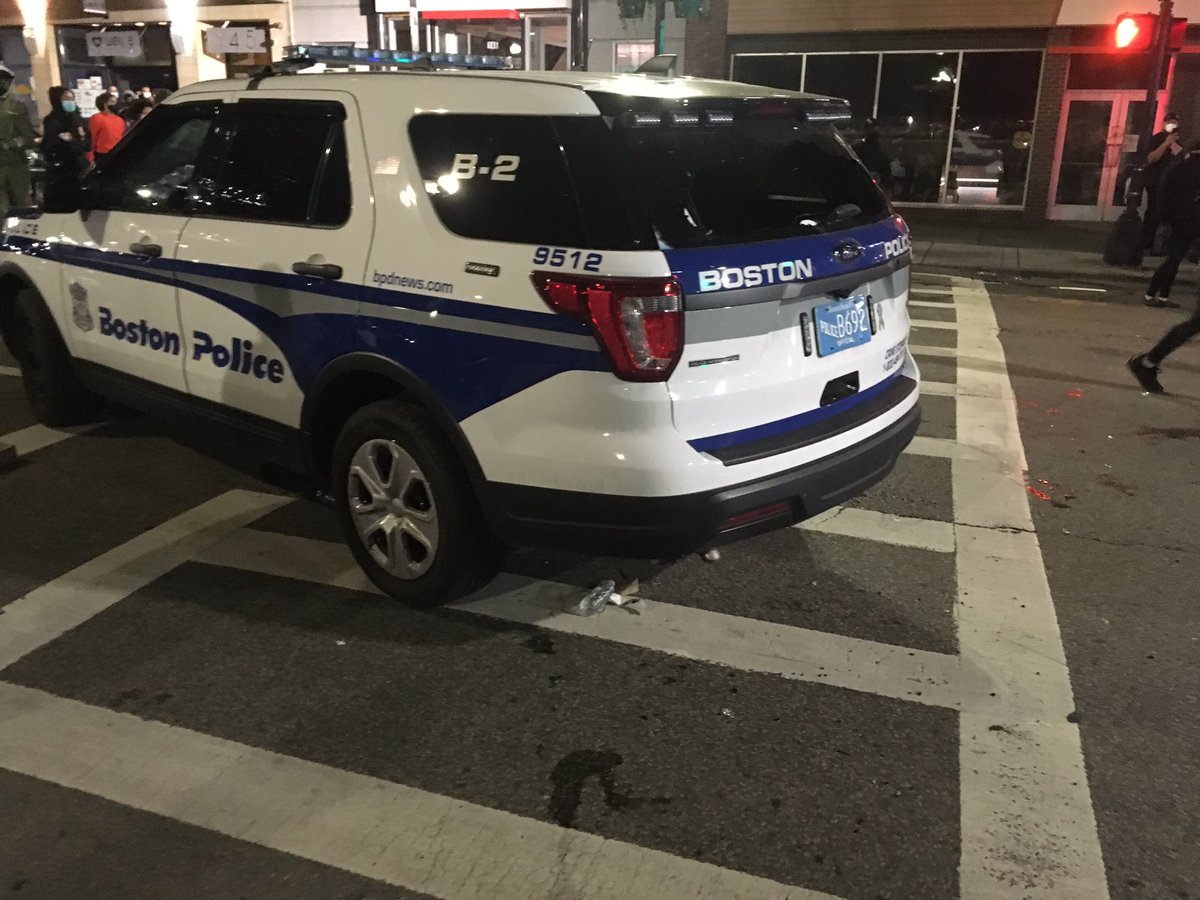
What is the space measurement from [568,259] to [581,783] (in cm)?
160

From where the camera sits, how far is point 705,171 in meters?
3.40

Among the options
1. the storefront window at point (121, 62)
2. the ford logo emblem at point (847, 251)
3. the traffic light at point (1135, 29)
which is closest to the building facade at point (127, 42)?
the storefront window at point (121, 62)

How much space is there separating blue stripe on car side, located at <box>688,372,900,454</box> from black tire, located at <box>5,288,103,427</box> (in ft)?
13.5

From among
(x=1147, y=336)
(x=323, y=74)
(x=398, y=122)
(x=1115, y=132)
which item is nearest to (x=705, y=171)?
(x=398, y=122)

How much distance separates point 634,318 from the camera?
3.08 metres

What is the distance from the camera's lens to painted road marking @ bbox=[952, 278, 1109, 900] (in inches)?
106

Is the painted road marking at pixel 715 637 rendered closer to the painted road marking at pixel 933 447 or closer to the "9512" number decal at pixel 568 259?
the "9512" number decal at pixel 568 259

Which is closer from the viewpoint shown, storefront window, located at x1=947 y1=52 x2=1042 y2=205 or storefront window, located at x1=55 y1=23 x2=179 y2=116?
storefront window, located at x1=947 y1=52 x2=1042 y2=205

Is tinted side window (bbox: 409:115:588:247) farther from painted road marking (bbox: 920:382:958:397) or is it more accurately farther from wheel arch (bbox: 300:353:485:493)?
painted road marking (bbox: 920:382:958:397)

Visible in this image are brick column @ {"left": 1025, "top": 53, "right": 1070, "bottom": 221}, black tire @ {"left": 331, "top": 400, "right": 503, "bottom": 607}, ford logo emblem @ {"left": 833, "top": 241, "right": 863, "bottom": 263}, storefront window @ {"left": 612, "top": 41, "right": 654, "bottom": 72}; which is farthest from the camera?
storefront window @ {"left": 612, "top": 41, "right": 654, "bottom": 72}

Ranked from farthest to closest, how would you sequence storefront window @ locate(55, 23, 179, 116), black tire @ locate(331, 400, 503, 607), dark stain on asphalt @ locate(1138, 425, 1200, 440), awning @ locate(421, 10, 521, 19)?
storefront window @ locate(55, 23, 179, 116) < awning @ locate(421, 10, 521, 19) < dark stain on asphalt @ locate(1138, 425, 1200, 440) < black tire @ locate(331, 400, 503, 607)

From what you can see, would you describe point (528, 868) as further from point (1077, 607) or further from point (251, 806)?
point (1077, 607)

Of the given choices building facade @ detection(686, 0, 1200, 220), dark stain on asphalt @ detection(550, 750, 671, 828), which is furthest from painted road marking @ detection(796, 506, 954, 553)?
building facade @ detection(686, 0, 1200, 220)

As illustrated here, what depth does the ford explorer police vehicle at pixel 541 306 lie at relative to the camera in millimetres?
3182
